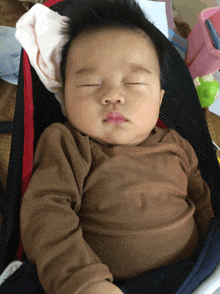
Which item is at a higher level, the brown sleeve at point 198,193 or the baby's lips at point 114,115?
the baby's lips at point 114,115

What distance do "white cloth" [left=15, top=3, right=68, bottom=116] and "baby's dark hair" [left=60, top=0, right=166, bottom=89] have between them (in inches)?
1.3

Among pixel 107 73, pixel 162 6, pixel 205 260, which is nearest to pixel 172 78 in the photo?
pixel 107 73

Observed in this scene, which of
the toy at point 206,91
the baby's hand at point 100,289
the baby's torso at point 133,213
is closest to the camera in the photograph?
the baby's hand at point 100,289

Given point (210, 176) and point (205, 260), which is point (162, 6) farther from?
point (205, 260)

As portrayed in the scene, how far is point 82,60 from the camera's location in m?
0.57

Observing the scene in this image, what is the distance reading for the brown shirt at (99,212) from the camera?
1.43 ft

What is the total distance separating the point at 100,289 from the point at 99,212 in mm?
160

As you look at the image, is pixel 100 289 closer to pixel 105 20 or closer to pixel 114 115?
pixel 114 115

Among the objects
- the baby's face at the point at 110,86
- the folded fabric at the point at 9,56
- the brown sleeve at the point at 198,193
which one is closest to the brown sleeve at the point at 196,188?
the brown sleeve at the point at 198,193

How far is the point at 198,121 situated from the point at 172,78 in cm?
16

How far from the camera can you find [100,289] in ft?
1.36

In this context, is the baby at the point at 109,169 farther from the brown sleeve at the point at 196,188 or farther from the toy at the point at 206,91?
the toy at the point at 206,91

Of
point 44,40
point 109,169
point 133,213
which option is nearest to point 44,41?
point 44,40

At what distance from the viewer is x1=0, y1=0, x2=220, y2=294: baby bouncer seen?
0.43 metres
